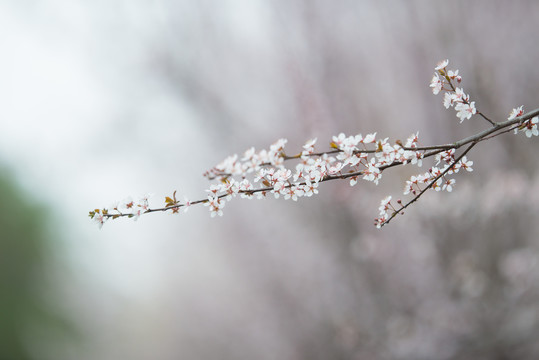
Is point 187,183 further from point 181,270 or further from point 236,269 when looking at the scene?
point 181,270

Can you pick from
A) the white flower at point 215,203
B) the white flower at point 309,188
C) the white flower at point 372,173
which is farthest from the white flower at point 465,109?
the white flower at point 215,203

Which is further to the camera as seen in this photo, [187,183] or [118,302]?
[118,302]

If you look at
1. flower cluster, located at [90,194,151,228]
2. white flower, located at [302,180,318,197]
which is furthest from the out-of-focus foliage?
white flower, located at [302,180,318,197]

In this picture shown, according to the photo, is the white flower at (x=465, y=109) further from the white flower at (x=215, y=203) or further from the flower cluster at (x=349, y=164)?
the white flower at (x=215, y=203)

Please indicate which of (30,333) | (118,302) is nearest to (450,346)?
(118,302)

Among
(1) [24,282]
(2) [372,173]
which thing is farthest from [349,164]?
(1) [24,282]

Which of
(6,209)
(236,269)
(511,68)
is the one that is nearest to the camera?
(511,68)

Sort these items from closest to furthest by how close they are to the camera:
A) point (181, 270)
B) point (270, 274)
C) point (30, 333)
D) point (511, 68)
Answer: point (511, 68) → point (270, 274) → point (181, 270) → point (30, 333)
